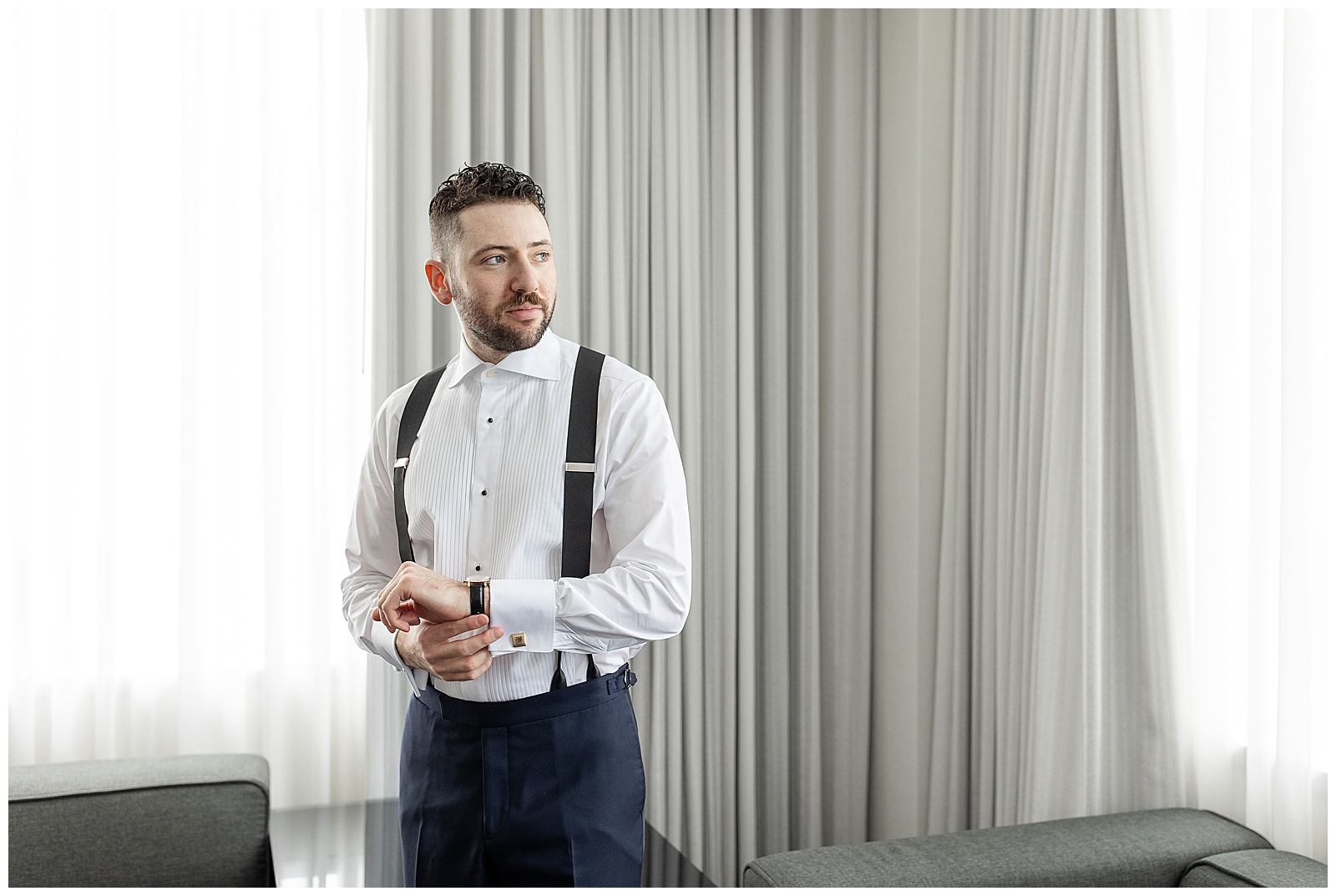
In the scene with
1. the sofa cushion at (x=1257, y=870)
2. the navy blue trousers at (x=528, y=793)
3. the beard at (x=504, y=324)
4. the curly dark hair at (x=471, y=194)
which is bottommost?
the sofa cushion at (x=1257, y=870)

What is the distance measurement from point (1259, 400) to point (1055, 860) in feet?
2.51

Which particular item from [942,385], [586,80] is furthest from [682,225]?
[942,385]

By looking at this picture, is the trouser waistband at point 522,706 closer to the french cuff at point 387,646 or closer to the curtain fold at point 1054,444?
the french cuff at point 387,646

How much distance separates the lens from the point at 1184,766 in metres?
1.79

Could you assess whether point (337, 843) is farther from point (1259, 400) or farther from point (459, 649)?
point (1259, 400)

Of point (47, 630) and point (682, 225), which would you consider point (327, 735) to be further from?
point (682, 225)

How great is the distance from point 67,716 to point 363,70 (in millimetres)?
1584

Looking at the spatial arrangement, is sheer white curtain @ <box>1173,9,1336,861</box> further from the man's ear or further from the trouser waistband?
the man's ear

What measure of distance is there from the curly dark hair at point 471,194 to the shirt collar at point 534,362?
145 millimetres

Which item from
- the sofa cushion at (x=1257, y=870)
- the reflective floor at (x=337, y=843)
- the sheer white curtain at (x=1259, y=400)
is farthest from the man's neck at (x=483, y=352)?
the reflective floor at (x=337, y=843)

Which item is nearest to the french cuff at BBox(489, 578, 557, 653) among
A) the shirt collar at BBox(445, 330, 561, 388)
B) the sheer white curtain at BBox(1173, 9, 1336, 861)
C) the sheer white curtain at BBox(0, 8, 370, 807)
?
the shirt collar at BBox(445, 330, 561, 388)

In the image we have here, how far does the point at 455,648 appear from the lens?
116 cm

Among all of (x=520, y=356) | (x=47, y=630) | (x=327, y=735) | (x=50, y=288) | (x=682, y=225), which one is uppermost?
(x=682, y=225)

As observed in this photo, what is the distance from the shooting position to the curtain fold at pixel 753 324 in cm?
243
